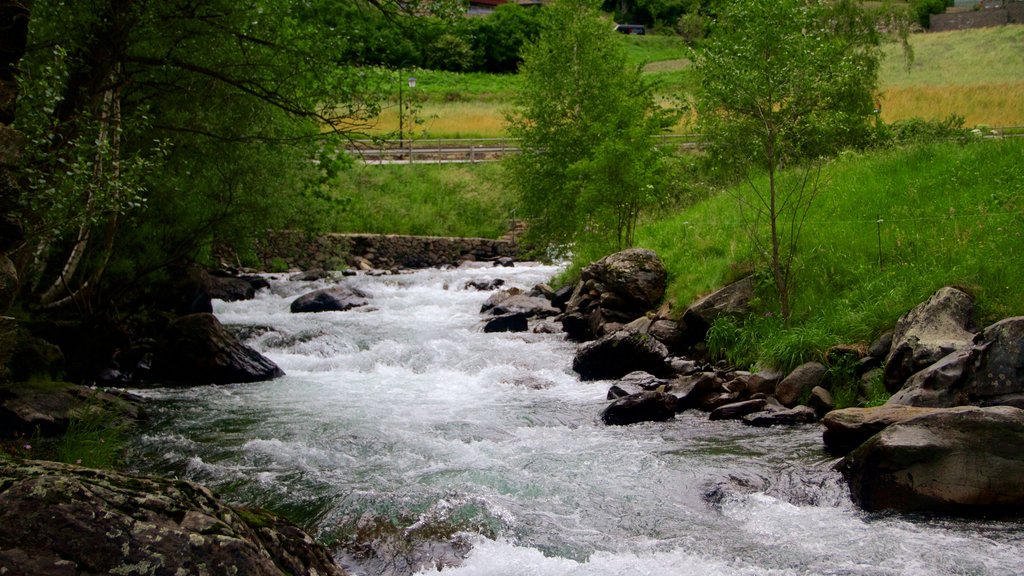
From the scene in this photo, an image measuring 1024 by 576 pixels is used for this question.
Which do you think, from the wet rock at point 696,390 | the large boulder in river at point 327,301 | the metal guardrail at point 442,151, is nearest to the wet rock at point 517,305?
the large boulder in river at point 327,301

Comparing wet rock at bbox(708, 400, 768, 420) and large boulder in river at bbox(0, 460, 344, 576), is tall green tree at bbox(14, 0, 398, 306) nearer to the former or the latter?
large boulder in river at bbox(0, 460, 344, 576)

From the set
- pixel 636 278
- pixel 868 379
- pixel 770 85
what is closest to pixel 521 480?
pixel 868 379

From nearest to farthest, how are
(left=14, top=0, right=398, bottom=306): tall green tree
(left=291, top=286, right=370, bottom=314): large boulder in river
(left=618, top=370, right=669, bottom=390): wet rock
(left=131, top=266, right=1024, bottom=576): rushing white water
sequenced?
(left=131, top=266, right=1024, bottom=576): rushing white water, (left=14, top=0, right=398, bottom=306): tall green tree, (left=618, top=370, right=669, bottom=390): wet rock, (left=291, top=286, right=370, bottom=314): large boulder in river

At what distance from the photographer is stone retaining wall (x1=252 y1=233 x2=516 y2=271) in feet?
103

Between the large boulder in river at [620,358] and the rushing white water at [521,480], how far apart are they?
0.47 m

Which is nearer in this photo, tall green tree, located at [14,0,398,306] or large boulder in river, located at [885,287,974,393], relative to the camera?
tall green tree, located at [14,0,398,306]

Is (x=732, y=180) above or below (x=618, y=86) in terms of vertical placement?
below

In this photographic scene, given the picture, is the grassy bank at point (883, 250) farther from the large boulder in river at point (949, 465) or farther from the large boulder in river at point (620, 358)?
the large boulder in river at point (949, 465)

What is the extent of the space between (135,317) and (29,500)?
43.4 ft

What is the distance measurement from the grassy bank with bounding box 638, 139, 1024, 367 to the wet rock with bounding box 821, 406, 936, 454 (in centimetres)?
275

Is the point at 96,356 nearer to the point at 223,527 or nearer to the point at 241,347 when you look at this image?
the point at 241,347

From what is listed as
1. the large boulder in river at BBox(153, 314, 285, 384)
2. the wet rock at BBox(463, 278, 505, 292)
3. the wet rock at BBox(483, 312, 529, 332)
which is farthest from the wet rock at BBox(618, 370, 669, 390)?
the wet rock at BBox(463, 278, 505, 292)

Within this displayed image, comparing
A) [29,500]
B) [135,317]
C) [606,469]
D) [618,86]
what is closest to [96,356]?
[135,317]

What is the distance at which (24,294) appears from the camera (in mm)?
12789
